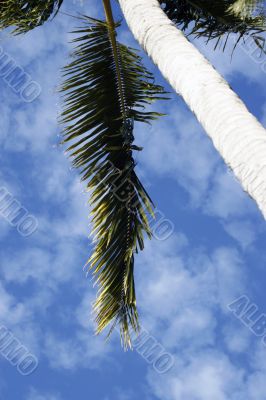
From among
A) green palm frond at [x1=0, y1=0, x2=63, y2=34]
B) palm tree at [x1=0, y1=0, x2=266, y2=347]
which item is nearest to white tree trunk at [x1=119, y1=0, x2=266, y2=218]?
palm tree at [x1=0, y1=0, x2=266, y2=347]

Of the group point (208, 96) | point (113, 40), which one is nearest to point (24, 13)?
point (113, 40)

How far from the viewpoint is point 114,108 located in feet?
20.7

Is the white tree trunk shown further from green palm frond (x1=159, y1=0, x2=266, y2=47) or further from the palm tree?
green palm frond (x1=159, y1=0, x2=266, y2=47)

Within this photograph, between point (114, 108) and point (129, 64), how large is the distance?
59cm

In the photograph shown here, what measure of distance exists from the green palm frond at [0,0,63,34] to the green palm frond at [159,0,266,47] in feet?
5.69

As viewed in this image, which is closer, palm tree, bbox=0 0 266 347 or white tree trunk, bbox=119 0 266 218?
white tree trunk, bbox=119 0 266 218

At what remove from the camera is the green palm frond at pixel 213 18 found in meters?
7.01

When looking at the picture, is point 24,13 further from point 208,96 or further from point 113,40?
point 208,96

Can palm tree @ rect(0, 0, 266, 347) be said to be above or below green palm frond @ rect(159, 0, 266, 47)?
below

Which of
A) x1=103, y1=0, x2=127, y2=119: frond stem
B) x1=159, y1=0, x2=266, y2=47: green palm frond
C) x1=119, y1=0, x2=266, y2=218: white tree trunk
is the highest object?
x1=159, y1=0, x2=266, y2=47: green palm frond

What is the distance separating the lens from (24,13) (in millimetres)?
6773

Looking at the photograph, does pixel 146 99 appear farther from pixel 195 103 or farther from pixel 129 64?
pixel 195 103

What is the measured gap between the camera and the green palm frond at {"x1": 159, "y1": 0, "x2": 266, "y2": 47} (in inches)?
276

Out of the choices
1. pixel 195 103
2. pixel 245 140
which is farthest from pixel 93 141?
pixel 245 140
